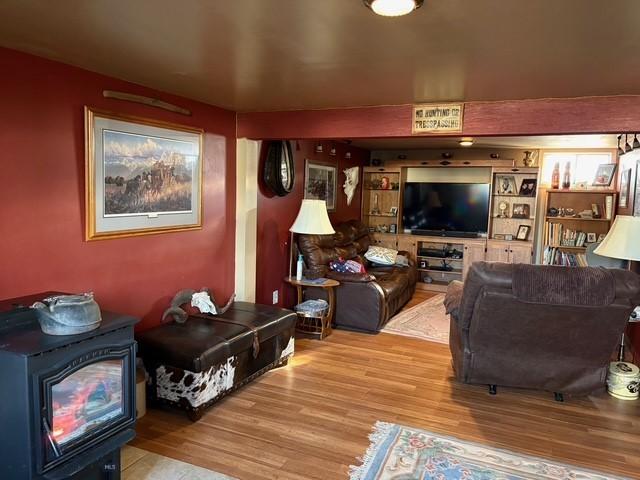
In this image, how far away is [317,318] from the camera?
181 inches

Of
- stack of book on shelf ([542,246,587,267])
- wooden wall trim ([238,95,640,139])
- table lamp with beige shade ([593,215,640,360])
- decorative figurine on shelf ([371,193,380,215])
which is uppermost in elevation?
wooden wall trim ([238,95,640,139])

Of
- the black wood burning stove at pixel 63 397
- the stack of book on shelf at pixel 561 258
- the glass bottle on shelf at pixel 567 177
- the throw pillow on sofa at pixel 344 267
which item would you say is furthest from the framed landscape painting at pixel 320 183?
the black wood burning stove at pixel 63 397

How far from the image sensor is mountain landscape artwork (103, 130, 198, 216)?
9.44ft

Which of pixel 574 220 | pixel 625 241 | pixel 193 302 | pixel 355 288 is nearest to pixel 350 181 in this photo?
pixel 355 288

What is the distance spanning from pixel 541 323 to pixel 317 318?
2193 millimetres

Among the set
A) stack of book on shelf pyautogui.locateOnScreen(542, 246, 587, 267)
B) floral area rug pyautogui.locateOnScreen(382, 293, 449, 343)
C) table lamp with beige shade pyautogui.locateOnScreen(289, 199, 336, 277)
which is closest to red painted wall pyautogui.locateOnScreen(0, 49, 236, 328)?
table lamp with beige shade pyautogui.locateOnScreen(289, 199, 336, 277)

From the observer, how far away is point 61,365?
5.83 ft

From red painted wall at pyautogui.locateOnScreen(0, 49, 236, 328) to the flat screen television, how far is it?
4.41m

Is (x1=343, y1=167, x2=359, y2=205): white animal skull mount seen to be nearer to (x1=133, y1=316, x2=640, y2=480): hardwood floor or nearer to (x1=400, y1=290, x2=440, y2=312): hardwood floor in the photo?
(x1=400, y1=290, x2=440, y2=312): hardwood floor

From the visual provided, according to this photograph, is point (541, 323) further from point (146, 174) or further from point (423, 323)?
point (146, 174)

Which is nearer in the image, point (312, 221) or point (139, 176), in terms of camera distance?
point (139, 176)

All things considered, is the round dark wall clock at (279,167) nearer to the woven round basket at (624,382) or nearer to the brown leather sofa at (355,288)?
the brown leather sofa at (355,288)

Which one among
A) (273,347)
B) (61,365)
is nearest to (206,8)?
(61,365)

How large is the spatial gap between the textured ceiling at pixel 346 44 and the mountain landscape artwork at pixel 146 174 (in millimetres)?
418
